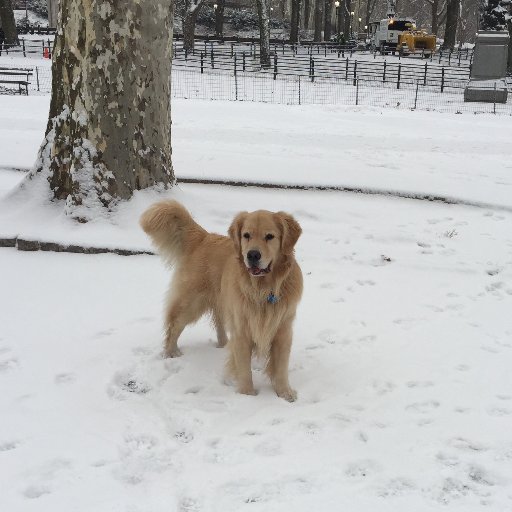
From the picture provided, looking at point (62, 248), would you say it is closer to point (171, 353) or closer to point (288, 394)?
point (171, 353)

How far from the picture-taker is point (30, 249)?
20.3 feet

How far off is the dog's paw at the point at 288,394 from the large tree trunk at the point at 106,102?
144 inches

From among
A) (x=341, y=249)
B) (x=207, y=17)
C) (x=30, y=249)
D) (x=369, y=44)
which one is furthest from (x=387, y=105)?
(x=207, y=17)

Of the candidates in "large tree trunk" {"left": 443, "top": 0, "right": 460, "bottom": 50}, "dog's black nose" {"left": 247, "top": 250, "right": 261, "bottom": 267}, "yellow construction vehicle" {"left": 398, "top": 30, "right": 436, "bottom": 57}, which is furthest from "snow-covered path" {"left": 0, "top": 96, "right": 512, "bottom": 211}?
"yellow construction vehicle" {"left": 398, "top": 30, "right": 436, "bottom": 57}

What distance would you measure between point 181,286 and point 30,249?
9.57 feet

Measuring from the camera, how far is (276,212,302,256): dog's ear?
3480 mm

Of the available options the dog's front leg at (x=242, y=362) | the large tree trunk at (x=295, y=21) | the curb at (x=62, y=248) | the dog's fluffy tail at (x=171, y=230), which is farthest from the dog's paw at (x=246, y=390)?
the large tree trunk at (x=295, y=21)

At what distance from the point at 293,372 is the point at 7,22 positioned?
33.6m

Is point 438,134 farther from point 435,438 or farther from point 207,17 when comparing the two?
point 207,17

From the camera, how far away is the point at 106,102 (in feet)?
20.3

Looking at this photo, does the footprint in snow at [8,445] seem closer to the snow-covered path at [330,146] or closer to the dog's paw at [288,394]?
the dog's paw at [288,394]

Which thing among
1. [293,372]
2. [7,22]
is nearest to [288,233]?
[293,372]

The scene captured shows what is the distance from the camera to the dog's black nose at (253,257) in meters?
3.32

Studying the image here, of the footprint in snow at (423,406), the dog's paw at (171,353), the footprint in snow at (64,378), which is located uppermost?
the dog's paw at (171,353)
